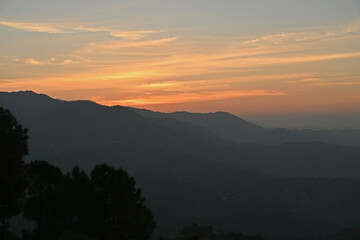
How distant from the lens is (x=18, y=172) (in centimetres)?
2631

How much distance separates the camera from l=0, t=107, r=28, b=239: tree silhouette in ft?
84.2

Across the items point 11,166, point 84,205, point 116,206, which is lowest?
point 116,206

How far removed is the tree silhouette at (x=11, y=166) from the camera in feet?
84.2

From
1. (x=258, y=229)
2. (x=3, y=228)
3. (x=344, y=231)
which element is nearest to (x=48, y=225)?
(x=3, y=228)

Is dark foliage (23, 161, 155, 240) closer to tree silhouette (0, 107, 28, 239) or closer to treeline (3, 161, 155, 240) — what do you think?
treeline (3, 161, 155, 240)

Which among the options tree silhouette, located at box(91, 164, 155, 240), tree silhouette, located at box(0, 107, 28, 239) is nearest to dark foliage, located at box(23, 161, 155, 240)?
tree silhouette, located at box(91, 164, 155, 240)

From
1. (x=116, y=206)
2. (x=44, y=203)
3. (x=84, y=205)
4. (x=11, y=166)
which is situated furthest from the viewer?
(x=116, y=206)

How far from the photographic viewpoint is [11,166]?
26125 mm

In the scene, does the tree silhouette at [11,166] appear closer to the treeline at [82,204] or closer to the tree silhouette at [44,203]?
the tree silhouette at [44,203]

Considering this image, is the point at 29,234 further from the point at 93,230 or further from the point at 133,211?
the point at 133,211

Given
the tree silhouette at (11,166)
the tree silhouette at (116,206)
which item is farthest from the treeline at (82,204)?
the tree silhouette at (11,166)

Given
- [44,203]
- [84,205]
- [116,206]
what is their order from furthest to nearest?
[116,206] < [84,205] < [44,203]

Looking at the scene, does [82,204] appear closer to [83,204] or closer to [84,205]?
[83,204]

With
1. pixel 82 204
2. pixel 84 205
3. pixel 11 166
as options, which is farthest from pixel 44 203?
pixel 11 166
